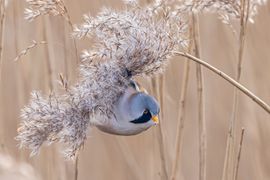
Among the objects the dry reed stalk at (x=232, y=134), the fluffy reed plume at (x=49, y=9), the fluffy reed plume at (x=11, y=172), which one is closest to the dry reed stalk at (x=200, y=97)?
the dry reed stalk at (x=232, y=134)

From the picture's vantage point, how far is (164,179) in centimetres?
134

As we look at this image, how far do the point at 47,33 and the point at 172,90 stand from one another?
67cm

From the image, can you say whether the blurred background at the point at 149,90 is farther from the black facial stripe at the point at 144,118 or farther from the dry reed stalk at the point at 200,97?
the black facial stripe at the point at 144,118

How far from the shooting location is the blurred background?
1585 millimetres

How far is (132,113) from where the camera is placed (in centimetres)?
80

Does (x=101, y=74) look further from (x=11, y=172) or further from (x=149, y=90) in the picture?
(x=149, y=90)

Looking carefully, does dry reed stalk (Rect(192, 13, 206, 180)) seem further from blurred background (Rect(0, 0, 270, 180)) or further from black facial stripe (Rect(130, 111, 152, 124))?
black facial stripe (Rect(130, 111, 152, 124))

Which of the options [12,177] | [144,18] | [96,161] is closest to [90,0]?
[96,161]

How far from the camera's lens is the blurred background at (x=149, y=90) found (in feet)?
5.20

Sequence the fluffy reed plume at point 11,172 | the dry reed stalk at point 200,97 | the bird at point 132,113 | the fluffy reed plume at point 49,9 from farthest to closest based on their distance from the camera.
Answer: the dry reed stalk at point 200,97
the fluffy reed plume at point 49,9
the bird at point 132,113
the fluffy reed plume at point 11,172

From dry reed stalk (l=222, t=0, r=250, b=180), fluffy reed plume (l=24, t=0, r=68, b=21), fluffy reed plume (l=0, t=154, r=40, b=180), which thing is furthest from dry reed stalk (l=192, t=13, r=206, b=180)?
fluffy reed plume (l=0, t=154, r=40, b=180)

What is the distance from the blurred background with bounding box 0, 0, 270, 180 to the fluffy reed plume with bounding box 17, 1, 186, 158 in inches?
20.0

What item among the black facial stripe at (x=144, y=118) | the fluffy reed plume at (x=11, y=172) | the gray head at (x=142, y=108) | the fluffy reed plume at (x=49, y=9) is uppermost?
the fluffy reed plume at (x=49, y=9)

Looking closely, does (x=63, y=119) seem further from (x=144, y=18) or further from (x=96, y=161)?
(x=96, y=161)
